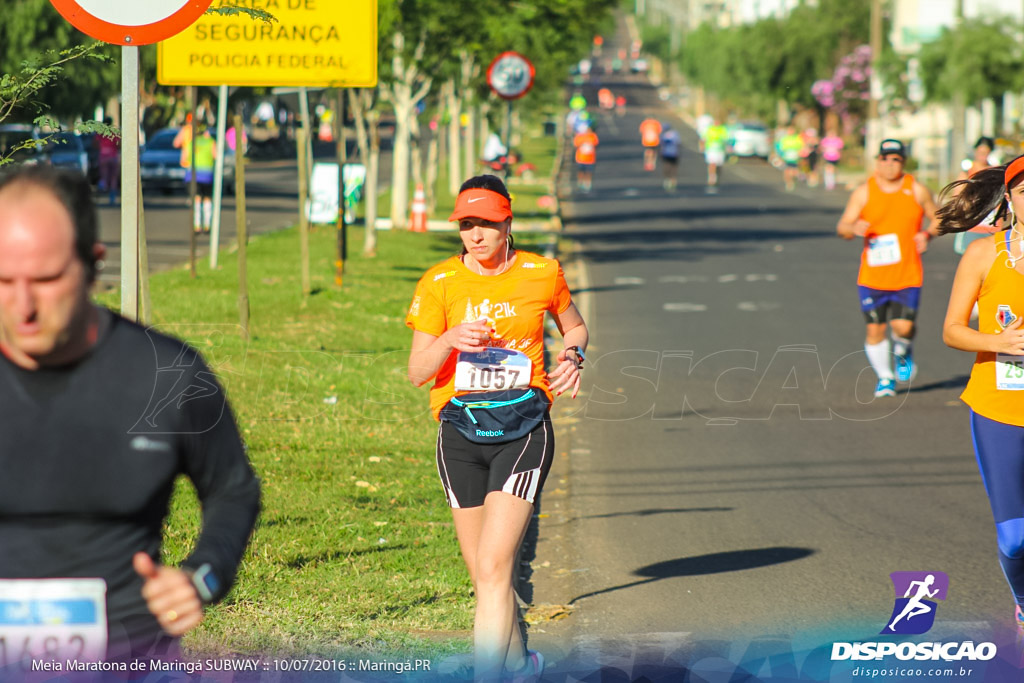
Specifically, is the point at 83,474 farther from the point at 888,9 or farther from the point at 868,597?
the point at 888,9

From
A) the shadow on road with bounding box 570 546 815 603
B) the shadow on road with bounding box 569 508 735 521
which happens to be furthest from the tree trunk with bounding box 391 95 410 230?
the shadow on road with bounding box 570 546 815 603

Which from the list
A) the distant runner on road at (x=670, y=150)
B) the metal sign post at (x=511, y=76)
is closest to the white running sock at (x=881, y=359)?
the metal sign post at (x=511, y=76)

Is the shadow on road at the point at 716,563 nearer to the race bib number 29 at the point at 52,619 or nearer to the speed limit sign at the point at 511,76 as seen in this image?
the race bib number 29 at the point at 52,619

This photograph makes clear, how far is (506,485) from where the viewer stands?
5.11 metres

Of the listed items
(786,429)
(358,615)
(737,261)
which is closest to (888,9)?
(737,261)

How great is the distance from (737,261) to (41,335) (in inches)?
871

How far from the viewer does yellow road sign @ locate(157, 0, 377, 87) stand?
13.9 meters

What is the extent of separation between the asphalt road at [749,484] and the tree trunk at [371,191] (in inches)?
178

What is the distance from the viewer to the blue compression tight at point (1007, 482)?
210 inches

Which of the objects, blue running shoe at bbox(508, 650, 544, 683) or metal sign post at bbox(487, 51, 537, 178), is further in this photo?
metal sign post at bbox(487, 51, 537, 178)

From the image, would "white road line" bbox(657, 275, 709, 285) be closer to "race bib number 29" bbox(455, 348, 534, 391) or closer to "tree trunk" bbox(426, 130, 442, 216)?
"tree trunk" bbox(426, 130, 442, 216)

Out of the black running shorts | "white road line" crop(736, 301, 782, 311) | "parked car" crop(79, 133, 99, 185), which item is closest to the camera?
the black running shorts

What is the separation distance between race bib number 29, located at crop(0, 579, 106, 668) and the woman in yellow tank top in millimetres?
3396

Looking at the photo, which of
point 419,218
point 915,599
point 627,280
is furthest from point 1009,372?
point 419,218
